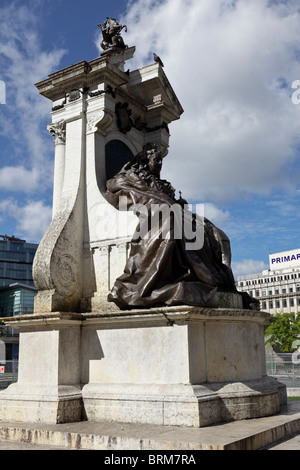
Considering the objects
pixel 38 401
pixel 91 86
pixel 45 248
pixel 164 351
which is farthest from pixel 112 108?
pixel 38 401

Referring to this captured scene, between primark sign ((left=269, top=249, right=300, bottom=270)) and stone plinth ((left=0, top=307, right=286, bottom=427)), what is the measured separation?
10603cm

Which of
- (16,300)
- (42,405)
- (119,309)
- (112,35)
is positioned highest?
(112,35)

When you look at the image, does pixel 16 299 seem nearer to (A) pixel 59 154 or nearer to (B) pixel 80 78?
(A) pixel 59 154

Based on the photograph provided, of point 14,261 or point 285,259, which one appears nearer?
point 14,261

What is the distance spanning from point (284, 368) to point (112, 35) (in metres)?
20.7

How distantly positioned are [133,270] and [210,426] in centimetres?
305

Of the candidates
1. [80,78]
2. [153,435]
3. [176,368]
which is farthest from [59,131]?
[153,435]

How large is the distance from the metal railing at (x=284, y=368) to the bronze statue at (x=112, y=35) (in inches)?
684

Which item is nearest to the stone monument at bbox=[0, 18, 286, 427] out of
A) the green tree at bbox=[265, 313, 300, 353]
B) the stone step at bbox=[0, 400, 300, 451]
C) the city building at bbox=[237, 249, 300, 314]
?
the stone step at bbox=[0, 400, 300, 451]

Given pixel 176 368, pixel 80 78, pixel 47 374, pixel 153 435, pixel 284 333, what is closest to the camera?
pixel 153 435

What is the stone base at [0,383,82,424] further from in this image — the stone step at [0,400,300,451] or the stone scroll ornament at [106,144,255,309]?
the stone scroll ornament at [106,144,255,309]

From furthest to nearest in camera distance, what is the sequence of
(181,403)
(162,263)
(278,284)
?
1. (278,284)
2. (162,263)
3. (181,403)

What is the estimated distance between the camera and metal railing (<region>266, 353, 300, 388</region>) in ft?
81.2

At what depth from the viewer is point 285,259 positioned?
11356cm
